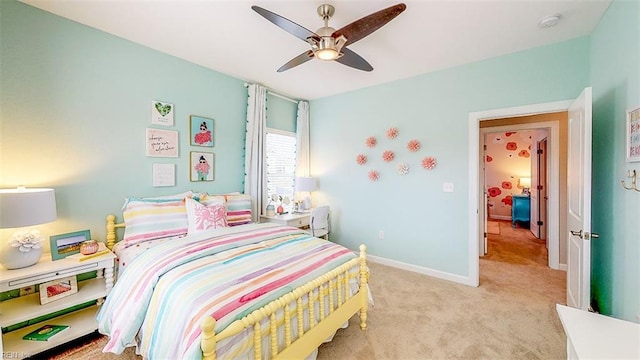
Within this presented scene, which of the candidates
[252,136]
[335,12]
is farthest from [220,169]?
[335,12]

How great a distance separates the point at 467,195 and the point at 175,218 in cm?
326

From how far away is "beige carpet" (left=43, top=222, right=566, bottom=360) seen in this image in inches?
75.0

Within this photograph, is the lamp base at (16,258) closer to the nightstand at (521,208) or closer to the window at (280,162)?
the window at (280,162)

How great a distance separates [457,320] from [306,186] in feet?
8.67

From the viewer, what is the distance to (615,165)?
1.86 metres

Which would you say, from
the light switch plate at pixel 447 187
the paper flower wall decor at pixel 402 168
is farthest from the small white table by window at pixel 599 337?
the paper flower wall decor at pixel 402 168

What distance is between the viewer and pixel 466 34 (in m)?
2.39

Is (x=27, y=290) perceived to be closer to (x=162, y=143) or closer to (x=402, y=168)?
(x=162, y=143)

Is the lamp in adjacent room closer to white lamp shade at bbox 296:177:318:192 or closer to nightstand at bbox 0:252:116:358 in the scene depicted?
white lamp shade at bbox 296:177:318:192

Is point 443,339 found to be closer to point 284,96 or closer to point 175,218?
point 175,218

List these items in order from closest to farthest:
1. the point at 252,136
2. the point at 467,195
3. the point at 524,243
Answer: the point at 467,195, the point at 252,136, the point at 524,243

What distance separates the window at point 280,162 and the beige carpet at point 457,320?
6.35ft

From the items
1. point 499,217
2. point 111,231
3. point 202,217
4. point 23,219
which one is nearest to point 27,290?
point 111,231

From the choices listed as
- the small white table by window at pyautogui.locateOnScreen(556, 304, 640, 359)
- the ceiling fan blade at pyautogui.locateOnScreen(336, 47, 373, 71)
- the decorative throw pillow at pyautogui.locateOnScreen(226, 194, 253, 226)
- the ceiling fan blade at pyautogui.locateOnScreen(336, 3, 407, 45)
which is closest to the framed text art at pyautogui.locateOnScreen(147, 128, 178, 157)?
the decorative throw pillow at pyautogui.locateOnScreen(226, 194, 253, 226)
